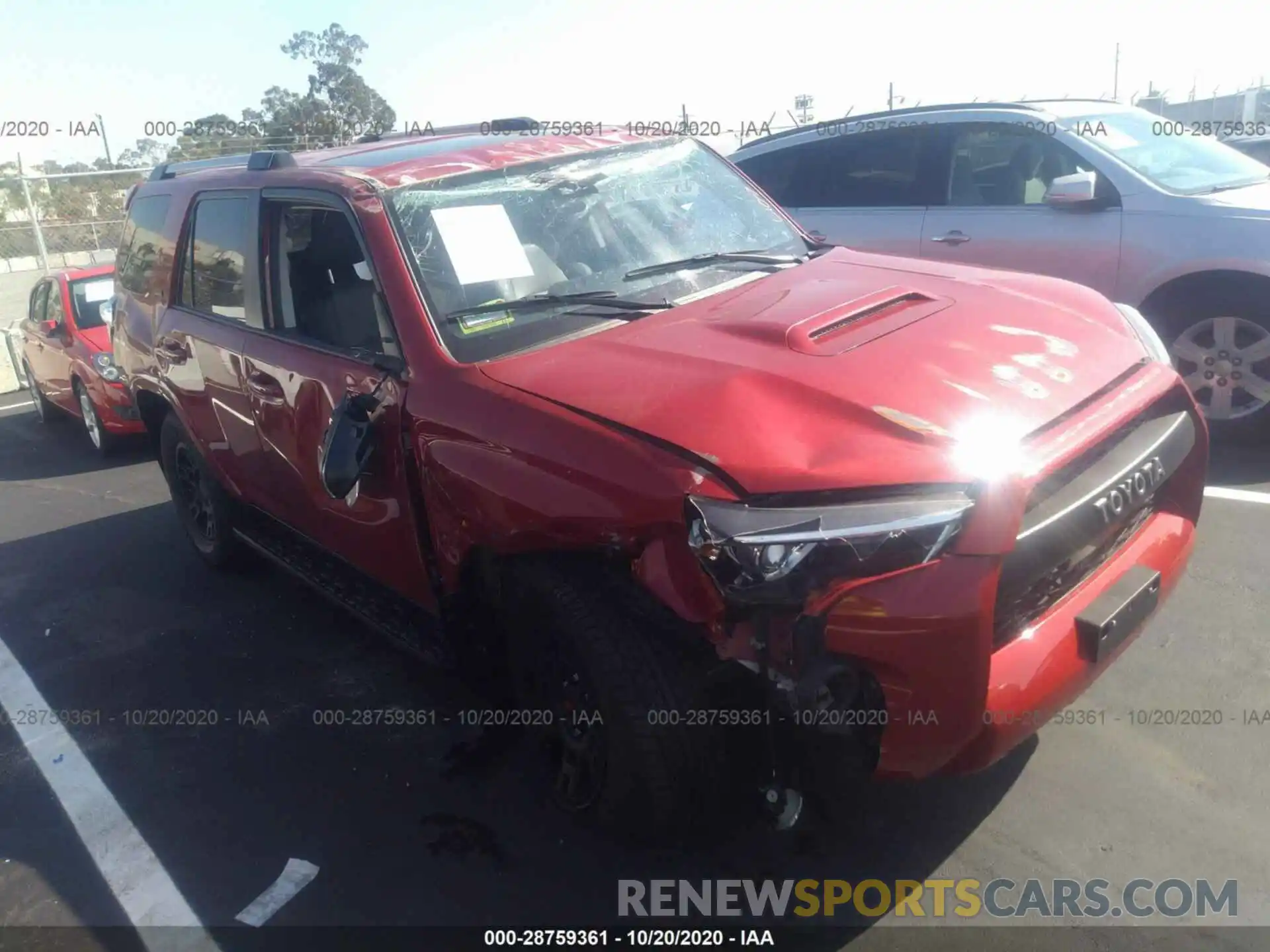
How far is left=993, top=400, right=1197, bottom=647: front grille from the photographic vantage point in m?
2.39

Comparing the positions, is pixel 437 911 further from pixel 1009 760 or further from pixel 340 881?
pixel 1009 760

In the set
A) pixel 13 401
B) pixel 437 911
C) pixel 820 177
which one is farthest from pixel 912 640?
pixel 13 401

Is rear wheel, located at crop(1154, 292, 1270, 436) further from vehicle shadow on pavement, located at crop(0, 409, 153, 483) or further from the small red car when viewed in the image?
vehicle shadow on pavement, located at crop(0, 409, 153, 483)

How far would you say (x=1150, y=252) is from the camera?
550 cm

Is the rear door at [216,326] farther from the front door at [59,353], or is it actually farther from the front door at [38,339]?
the front door at [38,339]

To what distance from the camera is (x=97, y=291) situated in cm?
856

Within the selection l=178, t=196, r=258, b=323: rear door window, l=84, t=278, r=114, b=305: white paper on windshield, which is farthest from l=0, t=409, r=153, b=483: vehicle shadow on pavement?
l=178, t=196, r=258, b=323: rear door window

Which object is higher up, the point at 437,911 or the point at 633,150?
the point at 633,150

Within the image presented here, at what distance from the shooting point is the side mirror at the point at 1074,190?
18.0ft

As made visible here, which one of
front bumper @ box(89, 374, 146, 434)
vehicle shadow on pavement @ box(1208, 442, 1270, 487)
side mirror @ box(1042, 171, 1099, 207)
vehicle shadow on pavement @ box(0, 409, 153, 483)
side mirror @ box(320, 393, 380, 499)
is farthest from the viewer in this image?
vehicle shadow on pavement @ box(0, 409, 153, 483)

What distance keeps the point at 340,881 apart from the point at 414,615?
0.86 metres

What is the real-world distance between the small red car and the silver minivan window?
6.79 meters

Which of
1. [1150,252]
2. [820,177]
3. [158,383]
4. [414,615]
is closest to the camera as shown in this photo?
[414,615]

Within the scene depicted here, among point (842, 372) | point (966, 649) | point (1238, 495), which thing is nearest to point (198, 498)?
point (842, 372)
